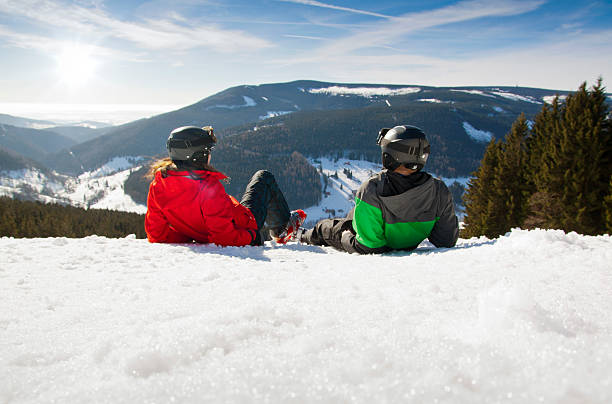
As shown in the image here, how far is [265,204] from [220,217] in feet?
4.50

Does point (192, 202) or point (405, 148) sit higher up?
point (405, 148)

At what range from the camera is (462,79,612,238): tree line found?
62.8 feet

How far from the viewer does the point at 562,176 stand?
2048 centimetres

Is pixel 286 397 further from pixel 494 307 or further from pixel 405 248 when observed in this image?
pixel 405 248

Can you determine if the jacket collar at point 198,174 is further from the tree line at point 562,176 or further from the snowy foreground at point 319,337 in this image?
the tree line at point 562,176

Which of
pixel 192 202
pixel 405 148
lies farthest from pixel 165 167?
pixel 405 148

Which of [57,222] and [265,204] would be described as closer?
[265,204]

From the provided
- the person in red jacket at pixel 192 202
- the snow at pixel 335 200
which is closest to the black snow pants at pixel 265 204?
the person in red jacket at pixel 192 202

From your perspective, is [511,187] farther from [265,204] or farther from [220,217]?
[220,217]

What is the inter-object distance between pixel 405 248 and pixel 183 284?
3275 millimetres

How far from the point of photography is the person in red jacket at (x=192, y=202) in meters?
4.49

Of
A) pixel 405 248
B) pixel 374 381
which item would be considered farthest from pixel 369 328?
pixel 405 248

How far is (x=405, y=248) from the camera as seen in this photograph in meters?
4.66

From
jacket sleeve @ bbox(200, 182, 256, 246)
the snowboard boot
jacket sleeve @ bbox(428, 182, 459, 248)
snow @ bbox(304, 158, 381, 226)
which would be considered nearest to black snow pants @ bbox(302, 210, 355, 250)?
the snowboard boot
